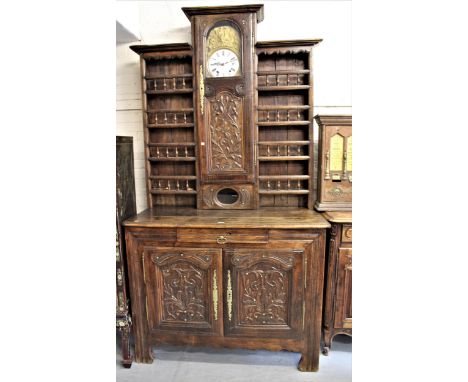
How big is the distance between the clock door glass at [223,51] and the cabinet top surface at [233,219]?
1072 millimetres

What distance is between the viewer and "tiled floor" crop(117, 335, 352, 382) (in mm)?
2045

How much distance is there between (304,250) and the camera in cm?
196

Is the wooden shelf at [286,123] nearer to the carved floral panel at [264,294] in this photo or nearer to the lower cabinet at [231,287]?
the lower cabinet at [231,287]

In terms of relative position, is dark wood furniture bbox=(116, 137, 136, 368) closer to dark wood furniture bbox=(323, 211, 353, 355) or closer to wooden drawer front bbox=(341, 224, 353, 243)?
dark wood furniture bbox=(323, 211, 353, 355)

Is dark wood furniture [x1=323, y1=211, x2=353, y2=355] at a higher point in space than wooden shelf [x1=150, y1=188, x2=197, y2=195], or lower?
lower

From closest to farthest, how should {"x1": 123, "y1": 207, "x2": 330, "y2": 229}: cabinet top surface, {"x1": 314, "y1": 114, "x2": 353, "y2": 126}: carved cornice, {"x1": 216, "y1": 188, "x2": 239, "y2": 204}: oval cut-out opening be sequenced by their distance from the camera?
{"x1": 123, "y1": 207, "x2": 330, "y2": 229}: cabinet top surface, {"x1": 314, "y1": 114, "x2": 353, "y2": 126}: carved cornice, {"x1": 216, "y1": 188, "x2": 239, "y2": 204}: oval cut-out opening

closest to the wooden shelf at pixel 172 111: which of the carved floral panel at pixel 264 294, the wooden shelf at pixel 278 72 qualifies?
the wooden shelf at pixel 278 72

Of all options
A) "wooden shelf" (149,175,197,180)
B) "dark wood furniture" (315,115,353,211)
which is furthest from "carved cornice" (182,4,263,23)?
"wooden shelf" (149,175,197,180)

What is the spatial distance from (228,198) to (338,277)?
41.7 inches

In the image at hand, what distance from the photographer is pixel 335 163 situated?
7.45 ft

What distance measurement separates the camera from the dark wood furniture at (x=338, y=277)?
2.04 m

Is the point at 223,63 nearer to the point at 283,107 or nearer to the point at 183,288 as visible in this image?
the point at 283,107

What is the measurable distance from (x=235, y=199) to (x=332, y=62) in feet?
4.58

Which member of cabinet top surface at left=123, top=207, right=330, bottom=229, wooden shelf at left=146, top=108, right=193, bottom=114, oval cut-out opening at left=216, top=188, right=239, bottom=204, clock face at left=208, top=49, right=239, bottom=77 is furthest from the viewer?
oval cut-out opening at left=216, top=188, right=239, bottom=204
